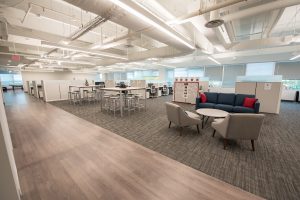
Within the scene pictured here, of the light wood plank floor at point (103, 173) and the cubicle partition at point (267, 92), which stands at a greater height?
the cubicle partition at point (267, 92)

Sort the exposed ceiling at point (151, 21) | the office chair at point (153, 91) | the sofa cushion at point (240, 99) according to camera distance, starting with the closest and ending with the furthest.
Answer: the exposed ceiling at point (151, 21), the sofa cushion at point (240, 99), the office chair at point (153, 91)

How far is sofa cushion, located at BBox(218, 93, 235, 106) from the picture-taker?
15.9 feet

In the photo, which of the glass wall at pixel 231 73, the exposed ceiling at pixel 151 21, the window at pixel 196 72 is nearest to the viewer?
the exposed ceiling at pixel 151 21

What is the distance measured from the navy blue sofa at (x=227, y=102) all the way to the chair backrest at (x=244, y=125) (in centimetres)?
205

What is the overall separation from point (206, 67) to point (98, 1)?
11.6 meters

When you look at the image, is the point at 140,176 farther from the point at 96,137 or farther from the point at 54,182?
the point at 96,137

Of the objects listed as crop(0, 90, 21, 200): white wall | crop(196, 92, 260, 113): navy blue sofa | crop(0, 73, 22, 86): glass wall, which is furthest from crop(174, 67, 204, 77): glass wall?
crop(0, 73, 22, 86): glass wall

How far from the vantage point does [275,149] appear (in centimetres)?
262

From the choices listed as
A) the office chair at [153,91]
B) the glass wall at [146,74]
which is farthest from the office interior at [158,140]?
the glass wall at [146,74]

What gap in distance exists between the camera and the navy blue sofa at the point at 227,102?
435cm

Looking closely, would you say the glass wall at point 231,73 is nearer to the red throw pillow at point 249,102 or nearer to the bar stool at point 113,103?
the red throw pillow at point 249,102

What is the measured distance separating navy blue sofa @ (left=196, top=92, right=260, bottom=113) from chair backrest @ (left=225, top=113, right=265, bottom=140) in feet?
6.74

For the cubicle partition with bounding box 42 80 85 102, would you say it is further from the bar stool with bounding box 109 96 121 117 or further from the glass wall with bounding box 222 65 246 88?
the glass wall with bounding box 222 65 246 88

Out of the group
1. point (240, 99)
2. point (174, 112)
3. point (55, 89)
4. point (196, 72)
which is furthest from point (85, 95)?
point (196, 72)
